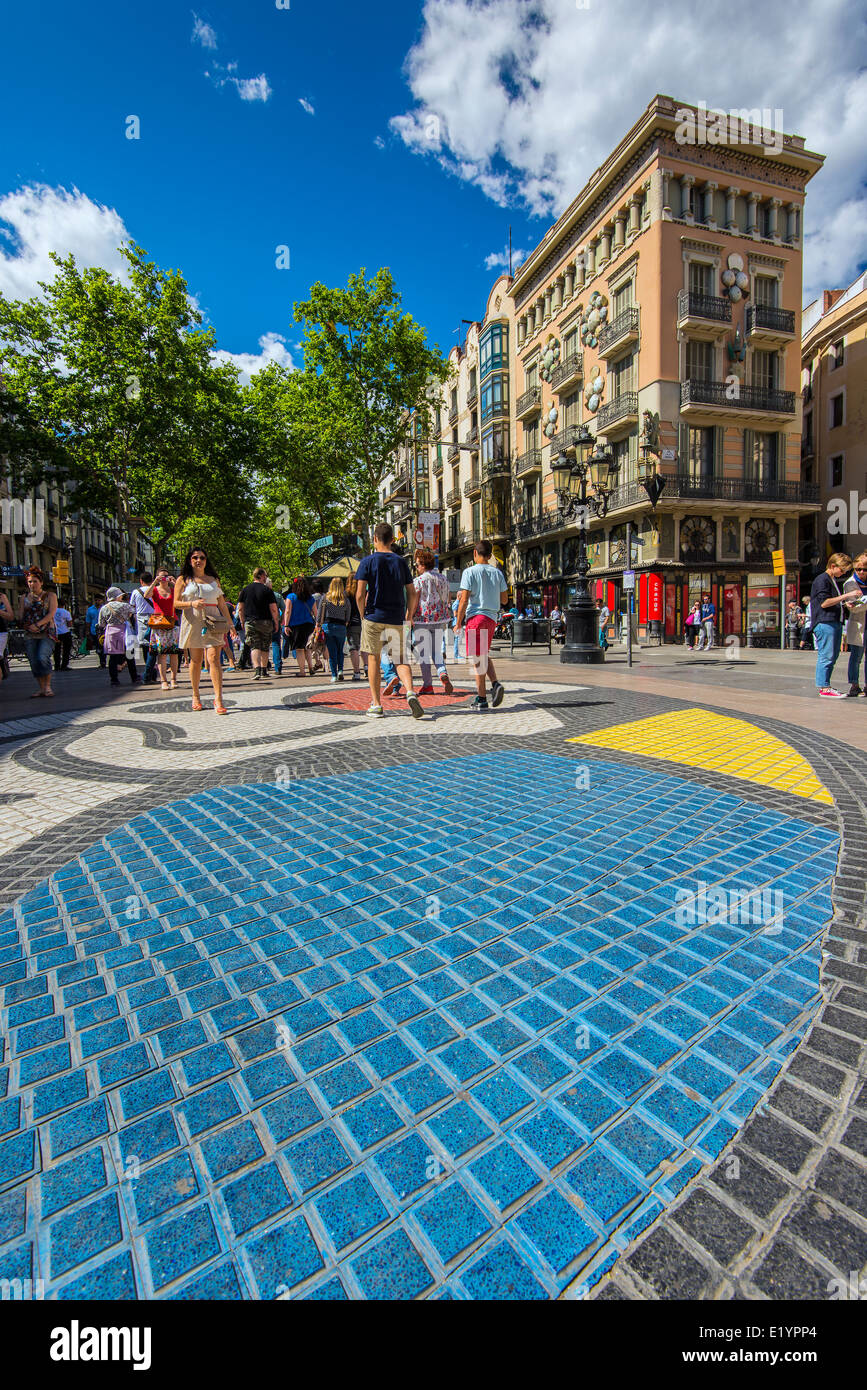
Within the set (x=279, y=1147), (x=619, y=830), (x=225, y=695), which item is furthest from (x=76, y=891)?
(x=225, y=695)

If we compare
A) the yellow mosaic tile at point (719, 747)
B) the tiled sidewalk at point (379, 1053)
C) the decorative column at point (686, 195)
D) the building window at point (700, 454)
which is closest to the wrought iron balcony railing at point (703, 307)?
the decorative column at point (686, 195)

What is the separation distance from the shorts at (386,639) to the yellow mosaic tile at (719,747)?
7.07 ft

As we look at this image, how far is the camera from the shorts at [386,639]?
6.54m

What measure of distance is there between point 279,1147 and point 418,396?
33.1m

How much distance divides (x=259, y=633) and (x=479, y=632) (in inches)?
231

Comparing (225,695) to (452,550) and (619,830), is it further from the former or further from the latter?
(452,550)

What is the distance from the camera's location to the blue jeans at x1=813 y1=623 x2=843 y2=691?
8227mm

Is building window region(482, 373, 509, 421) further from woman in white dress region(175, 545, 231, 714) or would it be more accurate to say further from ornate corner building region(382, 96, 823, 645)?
woman in white dress region(175, 545, 231, 714)

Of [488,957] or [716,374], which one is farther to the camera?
[716,374]

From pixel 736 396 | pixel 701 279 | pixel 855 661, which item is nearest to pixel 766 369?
pixel 736 396

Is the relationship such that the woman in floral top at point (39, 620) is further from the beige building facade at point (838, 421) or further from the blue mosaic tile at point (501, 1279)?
the beige building facade at point (838, 421)

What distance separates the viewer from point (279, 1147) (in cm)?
144

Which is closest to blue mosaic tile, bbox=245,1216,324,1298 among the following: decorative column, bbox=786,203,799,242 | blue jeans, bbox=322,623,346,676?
blue jeans, bbox=322,623,346,676

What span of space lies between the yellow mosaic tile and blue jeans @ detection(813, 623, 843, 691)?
8.16 feet
